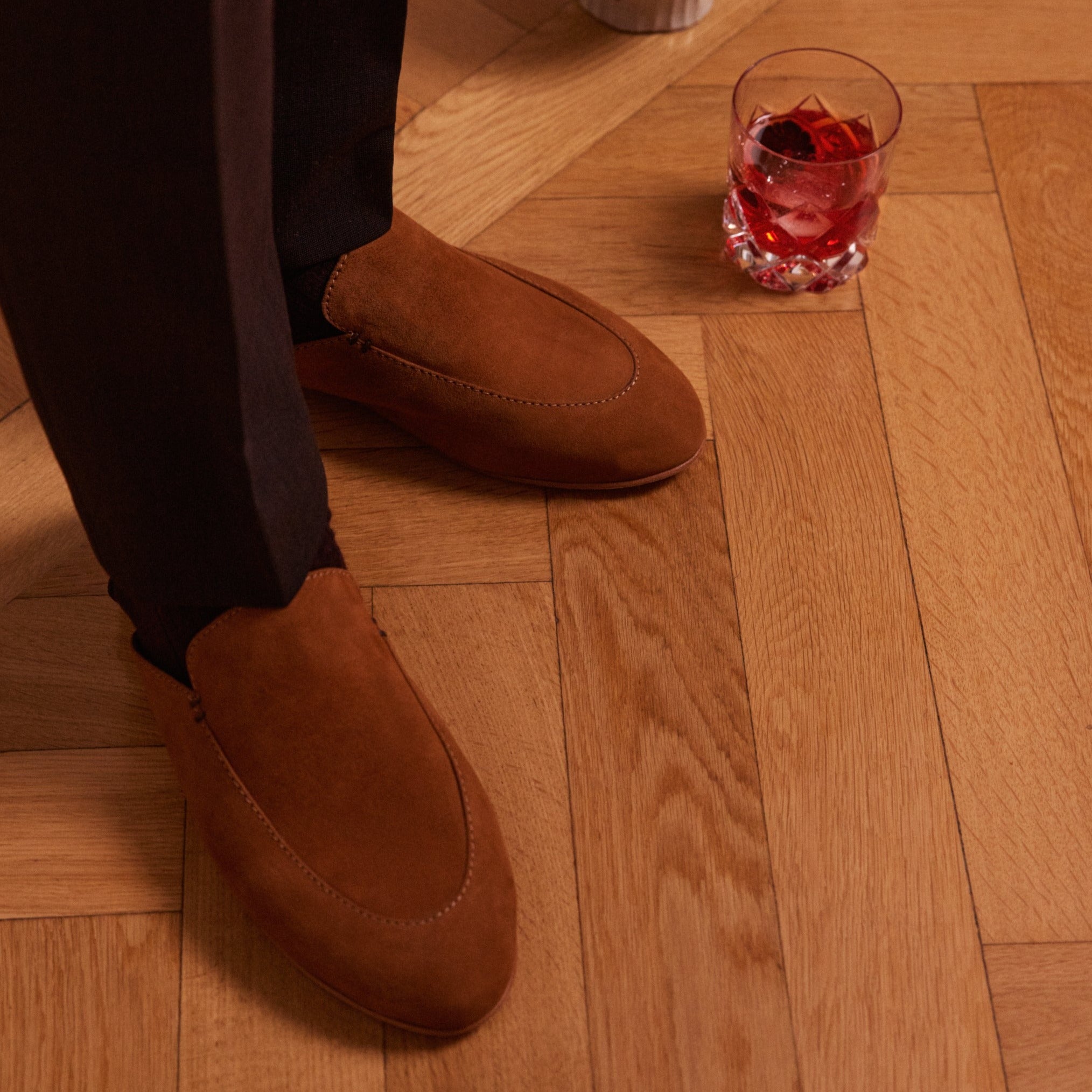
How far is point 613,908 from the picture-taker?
2.08 feet

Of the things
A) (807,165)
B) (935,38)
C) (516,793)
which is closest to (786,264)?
(807,165)

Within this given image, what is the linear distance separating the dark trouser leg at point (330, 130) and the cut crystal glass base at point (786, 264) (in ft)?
0.93

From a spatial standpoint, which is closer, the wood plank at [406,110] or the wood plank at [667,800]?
the wood plank at [667,800]

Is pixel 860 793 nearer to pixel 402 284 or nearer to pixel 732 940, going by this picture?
pixel 732 940

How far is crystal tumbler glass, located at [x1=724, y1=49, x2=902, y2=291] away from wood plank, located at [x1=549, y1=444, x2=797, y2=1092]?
18 centimetres

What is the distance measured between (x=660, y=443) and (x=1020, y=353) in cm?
29

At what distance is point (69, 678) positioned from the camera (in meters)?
0.70

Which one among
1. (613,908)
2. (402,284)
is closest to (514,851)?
(613,908)

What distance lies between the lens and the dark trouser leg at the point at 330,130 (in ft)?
1.92

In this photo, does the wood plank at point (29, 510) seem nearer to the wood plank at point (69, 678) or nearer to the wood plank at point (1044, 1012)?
the wood plank at point (69, 678)

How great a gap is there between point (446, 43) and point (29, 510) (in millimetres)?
519

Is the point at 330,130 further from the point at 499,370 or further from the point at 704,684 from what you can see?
the point at 704,684

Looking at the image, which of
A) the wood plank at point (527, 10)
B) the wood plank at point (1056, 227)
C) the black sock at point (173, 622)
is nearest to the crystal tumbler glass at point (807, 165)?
the wood plank at point (1056, 227)

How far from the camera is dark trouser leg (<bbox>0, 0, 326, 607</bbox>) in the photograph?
14.0 inches
